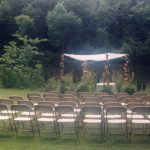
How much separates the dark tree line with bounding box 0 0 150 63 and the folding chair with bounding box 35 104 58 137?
3118 centimetres

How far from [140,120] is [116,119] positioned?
0.46m

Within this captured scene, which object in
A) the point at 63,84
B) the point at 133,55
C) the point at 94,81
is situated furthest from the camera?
the point at 133,55

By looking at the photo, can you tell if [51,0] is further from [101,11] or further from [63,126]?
[63,126]

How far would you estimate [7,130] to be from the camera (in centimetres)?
836

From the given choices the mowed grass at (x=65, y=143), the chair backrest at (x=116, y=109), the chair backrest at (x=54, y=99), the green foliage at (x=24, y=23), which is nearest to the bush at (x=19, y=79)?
the chair backrest at (x=54, y=99)

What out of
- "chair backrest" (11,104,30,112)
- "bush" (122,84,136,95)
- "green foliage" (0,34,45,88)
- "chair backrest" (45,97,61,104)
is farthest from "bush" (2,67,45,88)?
"chair backrest" (11,104,30,112)

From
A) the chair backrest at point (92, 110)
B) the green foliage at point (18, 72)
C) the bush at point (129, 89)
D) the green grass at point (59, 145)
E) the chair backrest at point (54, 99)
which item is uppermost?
the green foliage at point (18, 72)

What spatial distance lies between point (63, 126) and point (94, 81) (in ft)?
27.9

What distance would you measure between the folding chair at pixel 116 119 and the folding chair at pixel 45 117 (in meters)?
1.02

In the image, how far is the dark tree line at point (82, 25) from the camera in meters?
41.1

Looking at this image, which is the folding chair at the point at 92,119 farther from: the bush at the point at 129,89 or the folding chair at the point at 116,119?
the bush at the point at 129,89

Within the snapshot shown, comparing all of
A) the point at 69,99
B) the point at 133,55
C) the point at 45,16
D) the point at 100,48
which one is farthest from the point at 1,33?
the point at 69,99

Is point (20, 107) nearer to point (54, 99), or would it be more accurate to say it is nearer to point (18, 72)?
point (54, 99)

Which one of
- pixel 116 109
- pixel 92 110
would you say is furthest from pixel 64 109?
pixel 116 109
